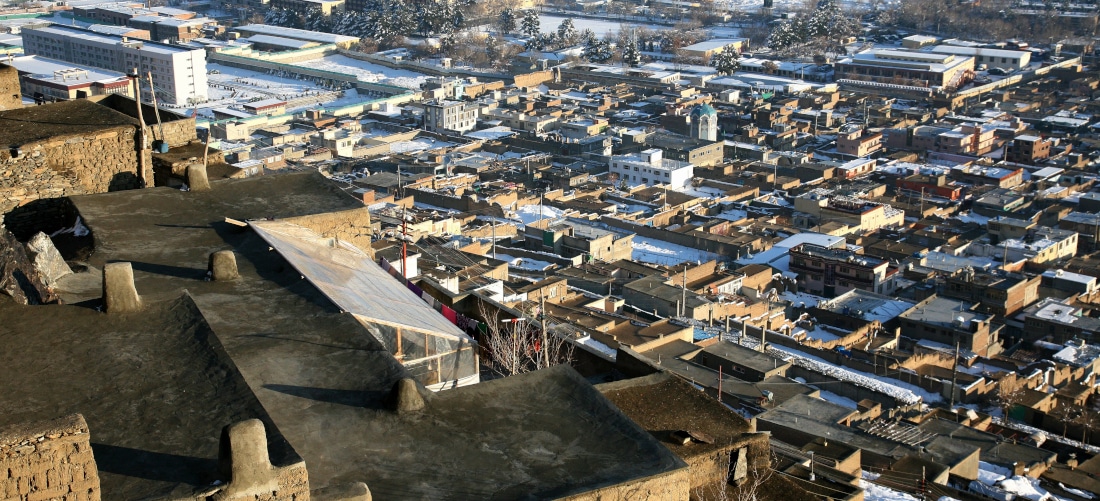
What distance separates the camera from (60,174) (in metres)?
5.23

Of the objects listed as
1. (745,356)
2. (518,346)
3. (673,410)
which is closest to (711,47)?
(745,356)

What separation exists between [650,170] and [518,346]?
63.8 ft

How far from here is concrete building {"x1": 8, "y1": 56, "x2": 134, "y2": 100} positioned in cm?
2400

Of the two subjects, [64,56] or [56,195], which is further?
[64,56]

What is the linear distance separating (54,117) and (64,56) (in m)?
31.5

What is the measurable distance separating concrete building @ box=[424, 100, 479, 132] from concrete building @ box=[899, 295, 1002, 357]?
1438 cm

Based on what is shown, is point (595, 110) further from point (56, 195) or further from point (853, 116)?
point (56, 195)

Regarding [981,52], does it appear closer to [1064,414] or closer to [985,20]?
[985,20]

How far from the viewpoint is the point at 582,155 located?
25.7m

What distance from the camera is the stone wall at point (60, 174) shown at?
5.03 metres

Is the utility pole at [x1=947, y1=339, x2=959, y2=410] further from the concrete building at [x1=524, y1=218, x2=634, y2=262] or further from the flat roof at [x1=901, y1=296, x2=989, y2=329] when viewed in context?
the concrete building at [x1=524, y1=218, x2=634, y2=262]

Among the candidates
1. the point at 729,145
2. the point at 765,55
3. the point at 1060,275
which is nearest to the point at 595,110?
the point at 729,145

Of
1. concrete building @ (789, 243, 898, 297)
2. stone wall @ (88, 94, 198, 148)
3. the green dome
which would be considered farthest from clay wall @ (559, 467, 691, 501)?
the green dome

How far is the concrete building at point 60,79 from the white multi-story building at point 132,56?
3.13ft
